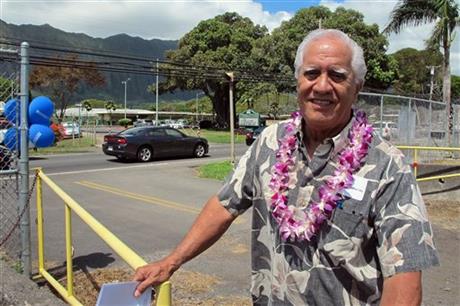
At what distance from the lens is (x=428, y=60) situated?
259ft

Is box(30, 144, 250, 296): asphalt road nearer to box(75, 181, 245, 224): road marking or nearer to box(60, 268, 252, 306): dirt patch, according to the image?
box(75, 181, 245, 224): road marking

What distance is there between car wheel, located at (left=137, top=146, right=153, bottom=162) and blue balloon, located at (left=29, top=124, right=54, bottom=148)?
553 inches

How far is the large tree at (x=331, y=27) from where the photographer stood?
4709cm

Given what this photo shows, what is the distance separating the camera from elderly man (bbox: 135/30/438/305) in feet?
5.91

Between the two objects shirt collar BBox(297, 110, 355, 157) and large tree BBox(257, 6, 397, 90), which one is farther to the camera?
large tree BBox(257, 6, 397, 90)

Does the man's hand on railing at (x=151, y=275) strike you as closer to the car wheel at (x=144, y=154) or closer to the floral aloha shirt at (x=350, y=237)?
the floral aloha shirt at (x=350, y=237)

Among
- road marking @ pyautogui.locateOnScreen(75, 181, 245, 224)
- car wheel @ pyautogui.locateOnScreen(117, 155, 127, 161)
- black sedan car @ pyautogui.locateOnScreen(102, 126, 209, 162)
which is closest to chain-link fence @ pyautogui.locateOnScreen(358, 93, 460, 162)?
road marking @ pyautogui.locateOnScreen(75, 181, 245, 224)

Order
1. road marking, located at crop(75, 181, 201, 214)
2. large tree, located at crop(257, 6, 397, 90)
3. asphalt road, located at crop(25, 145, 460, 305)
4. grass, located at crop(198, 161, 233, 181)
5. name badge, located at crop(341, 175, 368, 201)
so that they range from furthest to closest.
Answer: large tree, located at crop(257, 6, 397, 90)
grass, located at crop(198, 161, 233, 181)
road marking, located at crop(75, 181, 201, 214)
asphalt road, located at crop(25, 145, 460, 305)
name badge, located at crop(341, 175, 368, 201)

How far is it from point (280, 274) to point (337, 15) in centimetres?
4894

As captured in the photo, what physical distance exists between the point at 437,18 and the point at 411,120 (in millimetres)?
5849

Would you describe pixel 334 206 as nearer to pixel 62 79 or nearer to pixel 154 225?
pixel 154 225

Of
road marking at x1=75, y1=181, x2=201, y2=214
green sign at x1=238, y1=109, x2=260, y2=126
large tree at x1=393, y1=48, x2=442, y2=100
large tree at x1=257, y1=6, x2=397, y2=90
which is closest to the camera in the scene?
road marking at x1=75, y1=181, x2=201, y2=214

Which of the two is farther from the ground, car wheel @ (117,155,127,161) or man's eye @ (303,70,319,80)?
man's eye @ (303,70,319,80)

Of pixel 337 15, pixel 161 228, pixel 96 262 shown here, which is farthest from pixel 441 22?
pixel 337 15
